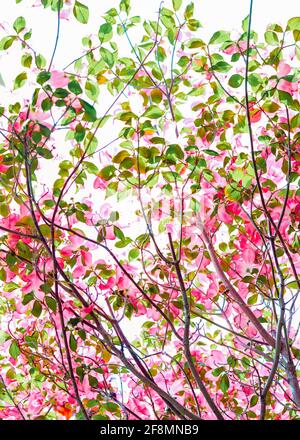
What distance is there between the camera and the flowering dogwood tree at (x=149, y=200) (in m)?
1.35

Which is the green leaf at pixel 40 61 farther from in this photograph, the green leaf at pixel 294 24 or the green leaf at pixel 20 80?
the green leaf at pixel 294 24

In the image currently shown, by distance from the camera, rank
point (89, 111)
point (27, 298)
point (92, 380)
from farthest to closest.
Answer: point (92, 380), point (27, 298), point (89, 111)

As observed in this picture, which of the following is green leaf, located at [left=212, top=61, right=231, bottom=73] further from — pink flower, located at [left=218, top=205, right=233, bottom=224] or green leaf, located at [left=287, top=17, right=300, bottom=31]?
pink flower, located at [left=218, top=205, right=233, bottom=224]

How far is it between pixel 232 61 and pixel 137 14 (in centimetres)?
29

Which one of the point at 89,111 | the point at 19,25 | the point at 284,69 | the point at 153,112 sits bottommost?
the point at 89,111

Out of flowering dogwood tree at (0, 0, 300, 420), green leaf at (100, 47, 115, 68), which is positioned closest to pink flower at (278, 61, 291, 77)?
flowering dogwood tree at (0, 0, 300, 420)

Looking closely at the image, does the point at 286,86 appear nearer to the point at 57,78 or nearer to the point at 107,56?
the point at 107,56

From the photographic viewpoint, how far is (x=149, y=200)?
1.55 m

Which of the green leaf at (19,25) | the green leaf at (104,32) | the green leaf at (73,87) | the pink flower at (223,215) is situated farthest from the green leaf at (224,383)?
the green leaf at (19,25)

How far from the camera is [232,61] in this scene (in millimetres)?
1430

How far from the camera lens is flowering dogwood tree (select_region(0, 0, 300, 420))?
1.35m

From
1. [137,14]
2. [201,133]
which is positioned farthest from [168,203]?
[137,14]

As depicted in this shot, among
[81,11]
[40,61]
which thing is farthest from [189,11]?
[40,61]

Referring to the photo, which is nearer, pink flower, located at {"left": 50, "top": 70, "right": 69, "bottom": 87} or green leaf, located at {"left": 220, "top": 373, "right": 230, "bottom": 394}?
pink flower, located at {"left": 50, "top": 70, "right": 69, "bottom": 87}
